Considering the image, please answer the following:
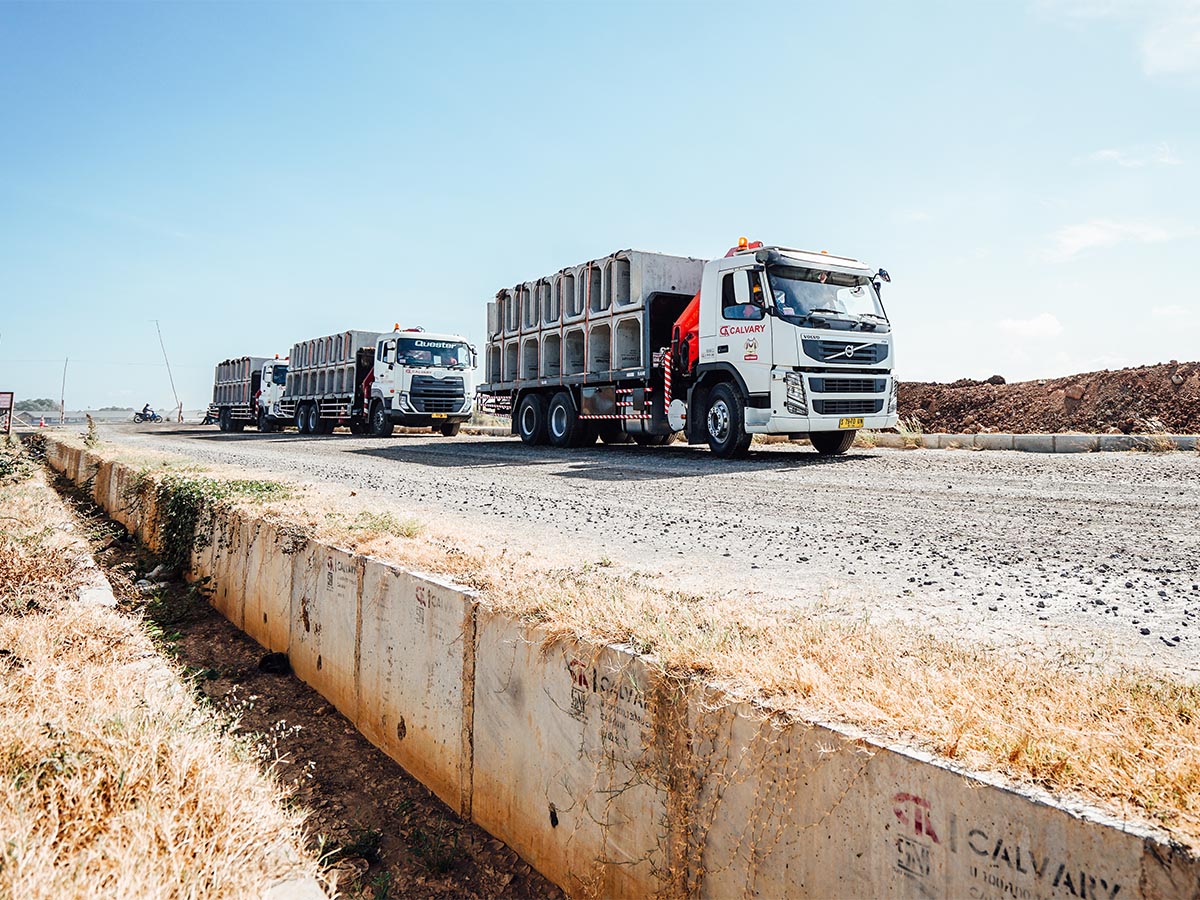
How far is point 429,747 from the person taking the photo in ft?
12.7

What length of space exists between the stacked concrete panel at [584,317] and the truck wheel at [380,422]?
6.87 m

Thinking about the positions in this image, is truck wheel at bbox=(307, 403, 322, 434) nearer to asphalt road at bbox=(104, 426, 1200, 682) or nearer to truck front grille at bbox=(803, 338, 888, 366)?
asphalt road at bbox=(104, 426, 1200, 682)

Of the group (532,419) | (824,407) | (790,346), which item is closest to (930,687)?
(790,346)

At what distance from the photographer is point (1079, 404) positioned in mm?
20156

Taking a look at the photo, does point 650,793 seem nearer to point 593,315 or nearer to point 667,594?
point 667,594

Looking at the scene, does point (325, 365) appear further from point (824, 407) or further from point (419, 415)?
point (824, 407)

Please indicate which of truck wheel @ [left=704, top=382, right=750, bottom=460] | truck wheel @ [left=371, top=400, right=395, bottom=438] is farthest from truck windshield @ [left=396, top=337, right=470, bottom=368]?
truck wheel @ [left=704, top=382, right=750, bottom=460]

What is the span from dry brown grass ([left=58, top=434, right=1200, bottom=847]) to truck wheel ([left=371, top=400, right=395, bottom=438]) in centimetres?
2153

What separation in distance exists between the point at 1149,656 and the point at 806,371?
8650 millimetres

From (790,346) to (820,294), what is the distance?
3.62 feet

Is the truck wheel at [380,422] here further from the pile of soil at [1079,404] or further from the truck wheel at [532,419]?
the pile of soil at [1079,404]

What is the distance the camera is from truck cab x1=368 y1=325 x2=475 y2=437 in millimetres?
23641

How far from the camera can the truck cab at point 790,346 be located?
37.7 feet

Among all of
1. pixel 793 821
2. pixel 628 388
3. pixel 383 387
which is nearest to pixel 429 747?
pixel 793 821
